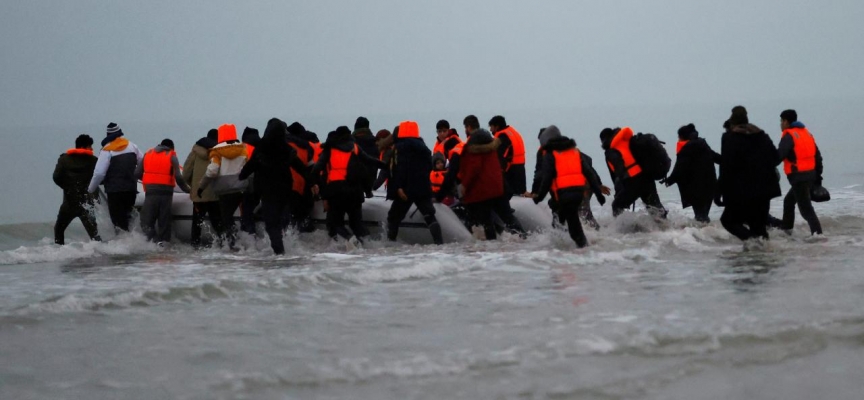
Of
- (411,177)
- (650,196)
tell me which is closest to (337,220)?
(411,177)

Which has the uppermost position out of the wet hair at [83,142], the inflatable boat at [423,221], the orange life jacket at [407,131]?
the orange life jacket at [407,131]

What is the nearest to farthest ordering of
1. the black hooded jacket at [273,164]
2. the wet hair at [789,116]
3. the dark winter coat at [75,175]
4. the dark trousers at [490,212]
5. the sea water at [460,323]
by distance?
1. the sea water at [460,323]
2. the black hooded jacket at [273,164]
3. the wet hair at [789,116]
4. the dark trousers at [490,212]
5. the dark winter coat at [75,175]

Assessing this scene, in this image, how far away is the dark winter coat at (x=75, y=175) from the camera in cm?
1512

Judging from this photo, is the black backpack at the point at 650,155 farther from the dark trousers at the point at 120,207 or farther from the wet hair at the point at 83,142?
the wet hair at the point at 83,142

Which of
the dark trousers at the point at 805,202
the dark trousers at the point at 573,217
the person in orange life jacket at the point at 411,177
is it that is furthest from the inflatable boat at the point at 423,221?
the dark trousers at the point at 805,202

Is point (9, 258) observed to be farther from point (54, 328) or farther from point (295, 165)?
point (54, 328)

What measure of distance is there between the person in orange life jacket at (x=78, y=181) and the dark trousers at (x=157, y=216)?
91cm

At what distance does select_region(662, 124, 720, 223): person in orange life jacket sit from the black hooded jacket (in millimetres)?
4547

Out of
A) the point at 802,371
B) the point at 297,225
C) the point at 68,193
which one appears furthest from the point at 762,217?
the point at 68,193

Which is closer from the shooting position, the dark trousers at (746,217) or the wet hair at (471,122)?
the dark trousers at (746,217)

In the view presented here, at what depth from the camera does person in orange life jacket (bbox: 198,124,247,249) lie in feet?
44.3

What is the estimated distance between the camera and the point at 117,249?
14.6 meters

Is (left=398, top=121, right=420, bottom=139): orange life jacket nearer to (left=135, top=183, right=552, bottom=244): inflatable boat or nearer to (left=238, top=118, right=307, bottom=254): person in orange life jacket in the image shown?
(left=135, top=183, right=552, bottom=244): inflatable boat

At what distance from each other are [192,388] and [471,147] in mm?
6635
